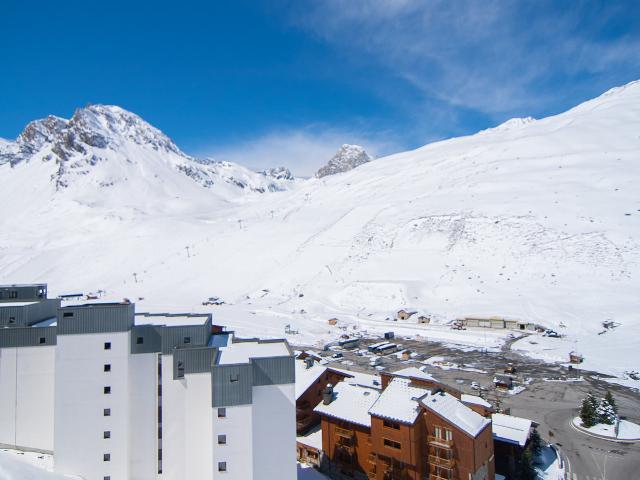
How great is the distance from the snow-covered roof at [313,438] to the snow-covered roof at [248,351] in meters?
7.80

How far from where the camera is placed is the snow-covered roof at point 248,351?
71.8ft

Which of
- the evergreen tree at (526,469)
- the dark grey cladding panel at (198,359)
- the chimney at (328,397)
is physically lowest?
the evergreen tree at (526,469)

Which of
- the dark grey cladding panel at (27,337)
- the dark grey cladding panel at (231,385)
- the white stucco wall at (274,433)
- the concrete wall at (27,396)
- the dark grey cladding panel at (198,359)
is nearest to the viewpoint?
the dark grey cladding panel at (231,385)

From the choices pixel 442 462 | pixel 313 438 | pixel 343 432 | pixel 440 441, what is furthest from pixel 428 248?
pixel 442 462

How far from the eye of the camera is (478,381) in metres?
38.8

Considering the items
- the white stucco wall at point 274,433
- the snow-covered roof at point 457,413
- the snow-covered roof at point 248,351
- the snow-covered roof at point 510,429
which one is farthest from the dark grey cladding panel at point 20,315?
the snow-covered roof at point 510,429

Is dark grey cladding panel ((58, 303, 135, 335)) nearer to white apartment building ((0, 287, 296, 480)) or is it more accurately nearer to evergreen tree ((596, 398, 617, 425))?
white apartment building ((0, 287, 296, 480))

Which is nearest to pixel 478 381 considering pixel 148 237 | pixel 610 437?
pixel 610 437

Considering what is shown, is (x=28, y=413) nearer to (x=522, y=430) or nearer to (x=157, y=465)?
(x=157, y=465)

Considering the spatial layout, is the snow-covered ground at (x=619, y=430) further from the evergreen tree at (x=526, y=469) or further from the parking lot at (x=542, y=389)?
the evergreen tree at (x=526, y=469)

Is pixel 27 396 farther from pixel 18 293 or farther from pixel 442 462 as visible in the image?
pixel 442 462

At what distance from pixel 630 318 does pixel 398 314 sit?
93.0ft

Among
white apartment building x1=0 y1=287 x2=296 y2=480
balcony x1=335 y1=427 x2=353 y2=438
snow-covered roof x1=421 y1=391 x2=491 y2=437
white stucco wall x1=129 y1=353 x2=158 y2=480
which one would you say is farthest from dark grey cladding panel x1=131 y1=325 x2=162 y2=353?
snow-covered roof x1=421 y1=391 x2=491 y2=437

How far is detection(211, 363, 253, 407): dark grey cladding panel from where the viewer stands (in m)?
19.8
